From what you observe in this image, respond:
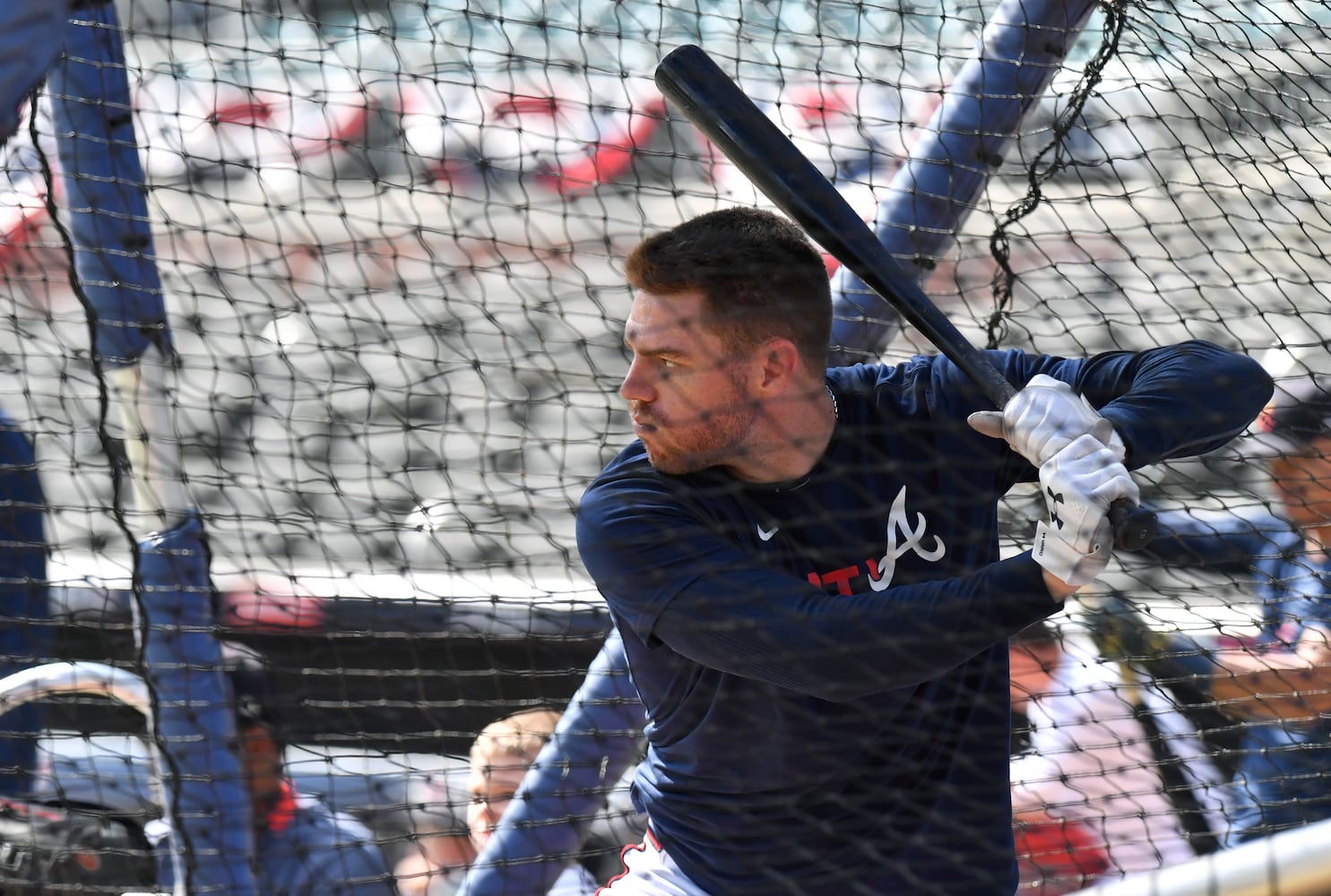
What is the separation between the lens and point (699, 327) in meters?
1.81

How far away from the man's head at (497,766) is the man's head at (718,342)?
1.04 meters

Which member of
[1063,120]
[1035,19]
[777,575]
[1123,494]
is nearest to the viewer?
[1123,494]

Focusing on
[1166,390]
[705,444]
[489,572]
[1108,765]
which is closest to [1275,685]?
[1108,765]

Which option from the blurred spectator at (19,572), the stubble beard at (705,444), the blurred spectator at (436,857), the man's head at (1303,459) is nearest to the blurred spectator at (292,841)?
the blurred spectator at (436,857)

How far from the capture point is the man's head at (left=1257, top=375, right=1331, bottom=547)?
2.49 meters

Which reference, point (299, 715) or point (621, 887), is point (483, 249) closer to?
point (299, 715)

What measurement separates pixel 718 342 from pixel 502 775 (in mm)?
1290

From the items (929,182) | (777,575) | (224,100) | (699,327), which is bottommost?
(777,575)

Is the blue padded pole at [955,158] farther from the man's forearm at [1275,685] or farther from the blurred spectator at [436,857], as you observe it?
the blurred spectator at [436,857]

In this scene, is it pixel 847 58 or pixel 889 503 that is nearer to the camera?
pixel 889 503

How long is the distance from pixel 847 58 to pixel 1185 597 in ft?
14.2

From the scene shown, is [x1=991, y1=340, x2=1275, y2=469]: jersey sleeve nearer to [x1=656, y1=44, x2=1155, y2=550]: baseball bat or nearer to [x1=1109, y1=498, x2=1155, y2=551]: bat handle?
[x1=656, y1=44, x2=1155, y2=550]: baseball bat

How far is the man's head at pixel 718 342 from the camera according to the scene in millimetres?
1785

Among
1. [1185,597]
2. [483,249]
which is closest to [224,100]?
[483,249]
